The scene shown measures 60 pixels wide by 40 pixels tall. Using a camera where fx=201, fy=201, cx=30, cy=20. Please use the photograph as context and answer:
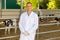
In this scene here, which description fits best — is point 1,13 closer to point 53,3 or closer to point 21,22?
point 21,22

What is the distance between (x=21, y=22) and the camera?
334 cm

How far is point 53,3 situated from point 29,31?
691 centimetres

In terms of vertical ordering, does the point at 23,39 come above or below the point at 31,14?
below

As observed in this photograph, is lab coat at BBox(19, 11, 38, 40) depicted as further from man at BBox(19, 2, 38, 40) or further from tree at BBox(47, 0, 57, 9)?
tree at BBox(47, 0, 57, 9)

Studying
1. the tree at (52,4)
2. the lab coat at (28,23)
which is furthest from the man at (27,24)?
the tree at (52,4)

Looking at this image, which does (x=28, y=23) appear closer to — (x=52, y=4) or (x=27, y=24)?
(x=27, y=24)

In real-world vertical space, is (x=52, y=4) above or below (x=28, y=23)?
above

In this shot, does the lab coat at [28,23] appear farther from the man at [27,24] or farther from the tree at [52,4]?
the tree at [52,4]

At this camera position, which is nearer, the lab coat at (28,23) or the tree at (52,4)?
the lab coat at (28,23)

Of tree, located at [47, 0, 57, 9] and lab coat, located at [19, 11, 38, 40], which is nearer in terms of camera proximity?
lab coat, located at [19, 11, 38, 40]

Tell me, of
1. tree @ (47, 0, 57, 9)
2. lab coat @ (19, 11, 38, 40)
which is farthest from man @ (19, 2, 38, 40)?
tree @ (47, 0, 57, 9)

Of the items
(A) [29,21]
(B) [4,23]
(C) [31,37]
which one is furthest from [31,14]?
(B) [4,23]

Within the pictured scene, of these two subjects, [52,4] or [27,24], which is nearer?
[27,24]

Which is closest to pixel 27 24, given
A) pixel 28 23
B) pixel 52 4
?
pixel 28 23
